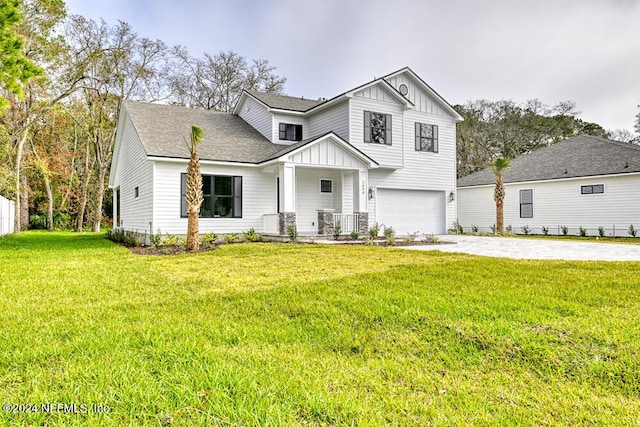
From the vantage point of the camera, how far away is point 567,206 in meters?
19.5

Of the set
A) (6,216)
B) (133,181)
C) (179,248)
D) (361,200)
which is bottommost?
(179,248)

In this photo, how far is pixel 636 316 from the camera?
405cm

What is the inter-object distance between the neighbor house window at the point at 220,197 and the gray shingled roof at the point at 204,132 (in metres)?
0.81

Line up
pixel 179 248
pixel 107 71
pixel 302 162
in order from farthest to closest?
pixel 107 71 → pixel 302 162 → pixel 179 248

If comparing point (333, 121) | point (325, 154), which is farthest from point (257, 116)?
point (325, 154)

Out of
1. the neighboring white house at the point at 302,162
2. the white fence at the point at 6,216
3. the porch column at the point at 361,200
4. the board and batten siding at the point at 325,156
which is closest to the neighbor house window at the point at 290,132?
the neighboring white house at the point at 302,162

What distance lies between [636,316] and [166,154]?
12.6 m

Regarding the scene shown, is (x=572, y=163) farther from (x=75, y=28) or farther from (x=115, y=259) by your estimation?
(x=75, y=28)

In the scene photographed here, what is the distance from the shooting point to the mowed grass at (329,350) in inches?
Answer: 94.5

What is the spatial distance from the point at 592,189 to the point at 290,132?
1447cm

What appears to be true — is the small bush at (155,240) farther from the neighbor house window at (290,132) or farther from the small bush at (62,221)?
the small bush at (62,221)

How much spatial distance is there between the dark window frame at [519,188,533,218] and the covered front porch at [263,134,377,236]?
10.9 m

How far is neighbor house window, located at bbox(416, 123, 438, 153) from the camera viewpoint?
18.2m

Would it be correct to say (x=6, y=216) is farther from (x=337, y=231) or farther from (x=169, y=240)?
(x=337, y=231)
